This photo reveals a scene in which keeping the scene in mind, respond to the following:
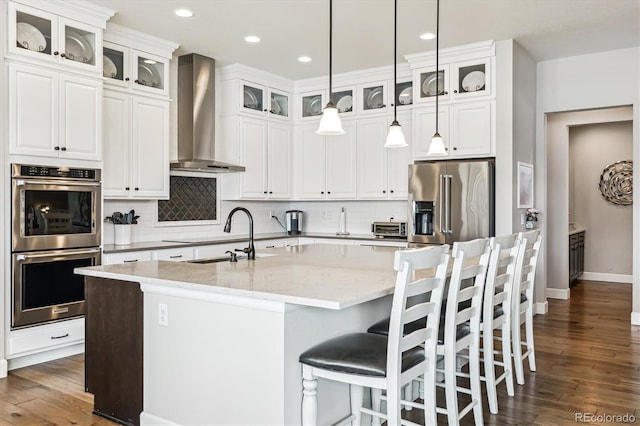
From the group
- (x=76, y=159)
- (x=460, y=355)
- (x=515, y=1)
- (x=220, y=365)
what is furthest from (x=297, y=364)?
(x=515, y=1)

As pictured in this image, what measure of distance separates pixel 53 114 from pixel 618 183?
8056mm

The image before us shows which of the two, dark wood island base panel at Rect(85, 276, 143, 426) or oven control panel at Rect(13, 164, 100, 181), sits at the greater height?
oven control panel at Rect(13, 164, 100, 181)

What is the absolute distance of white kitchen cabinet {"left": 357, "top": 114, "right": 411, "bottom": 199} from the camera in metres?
5.97

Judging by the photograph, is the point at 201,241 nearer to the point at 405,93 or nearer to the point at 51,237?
the point at 51,237

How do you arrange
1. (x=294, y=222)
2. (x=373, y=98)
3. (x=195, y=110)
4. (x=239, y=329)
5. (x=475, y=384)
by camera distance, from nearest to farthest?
(x=239, y=329) < (x=475, y=384) < (x=195, y=110) < (x=373, y=98) < (x=294, y=222)

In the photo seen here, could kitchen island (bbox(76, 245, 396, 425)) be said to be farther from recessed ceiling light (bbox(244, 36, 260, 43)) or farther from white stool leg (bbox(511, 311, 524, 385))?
recessed ceiling light (bbox(244, 36, 260, 43))

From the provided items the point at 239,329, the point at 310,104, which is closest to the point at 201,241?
the point at 310,104

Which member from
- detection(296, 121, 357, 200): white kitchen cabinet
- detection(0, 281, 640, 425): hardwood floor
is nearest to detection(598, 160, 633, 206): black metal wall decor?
detection(0, 281, 640, 425): hardwood floor

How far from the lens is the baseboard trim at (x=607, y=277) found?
8188mm

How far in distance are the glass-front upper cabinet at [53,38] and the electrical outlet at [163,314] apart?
2.42 meters

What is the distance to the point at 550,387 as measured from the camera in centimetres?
345

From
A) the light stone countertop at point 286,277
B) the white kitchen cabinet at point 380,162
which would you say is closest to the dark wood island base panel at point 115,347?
the light stone countertop at point 286,277

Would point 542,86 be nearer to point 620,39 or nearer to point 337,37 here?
point 620,39

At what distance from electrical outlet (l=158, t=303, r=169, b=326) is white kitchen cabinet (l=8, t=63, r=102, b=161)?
2005mm
